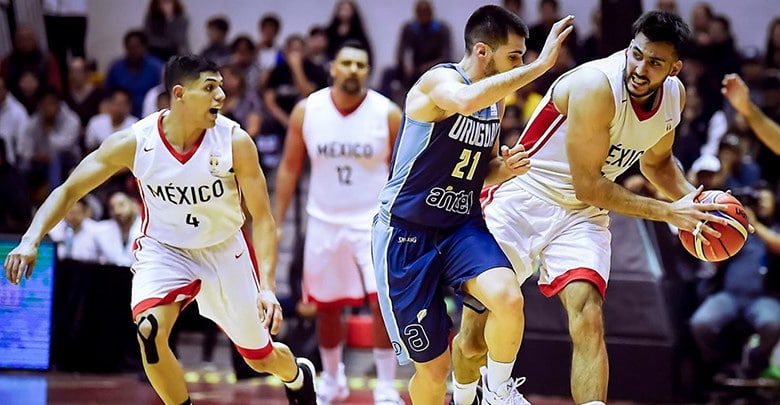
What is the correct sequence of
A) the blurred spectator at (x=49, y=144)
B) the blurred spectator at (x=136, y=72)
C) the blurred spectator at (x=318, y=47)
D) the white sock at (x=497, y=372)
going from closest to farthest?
the white sock at (x=497, y=372) < the blurred spectator at (x=49, y=144) < the blurred spectator at (x=318, y=47) < the blurred spectator at (x=136, y=72)

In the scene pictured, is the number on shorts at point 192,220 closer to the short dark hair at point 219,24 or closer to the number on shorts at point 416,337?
the number on shorts at point 416,337

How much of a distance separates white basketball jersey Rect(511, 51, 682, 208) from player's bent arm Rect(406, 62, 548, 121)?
2.31ft

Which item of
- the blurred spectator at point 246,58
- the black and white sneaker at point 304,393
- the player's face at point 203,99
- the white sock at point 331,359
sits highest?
the player's face at point 203,99

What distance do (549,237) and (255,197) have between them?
1489 millimetres

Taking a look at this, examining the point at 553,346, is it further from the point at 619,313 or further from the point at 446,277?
the point at 446,277

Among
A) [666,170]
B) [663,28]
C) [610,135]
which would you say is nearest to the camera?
[663,28]

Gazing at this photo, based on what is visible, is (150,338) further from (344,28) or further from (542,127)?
(344,28)

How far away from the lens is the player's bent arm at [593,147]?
5500mm

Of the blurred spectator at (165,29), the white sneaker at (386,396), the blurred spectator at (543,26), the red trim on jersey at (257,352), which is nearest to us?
the red trim on jersey at (257,352)

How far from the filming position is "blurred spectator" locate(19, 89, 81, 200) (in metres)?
11.9

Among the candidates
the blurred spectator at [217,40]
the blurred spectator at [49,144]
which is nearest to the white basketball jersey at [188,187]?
the blurred spectator at [49,144]

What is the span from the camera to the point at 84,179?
5.93 metres

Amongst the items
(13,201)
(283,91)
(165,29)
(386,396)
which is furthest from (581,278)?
(165,29)

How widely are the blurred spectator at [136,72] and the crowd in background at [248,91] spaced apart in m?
0.01
